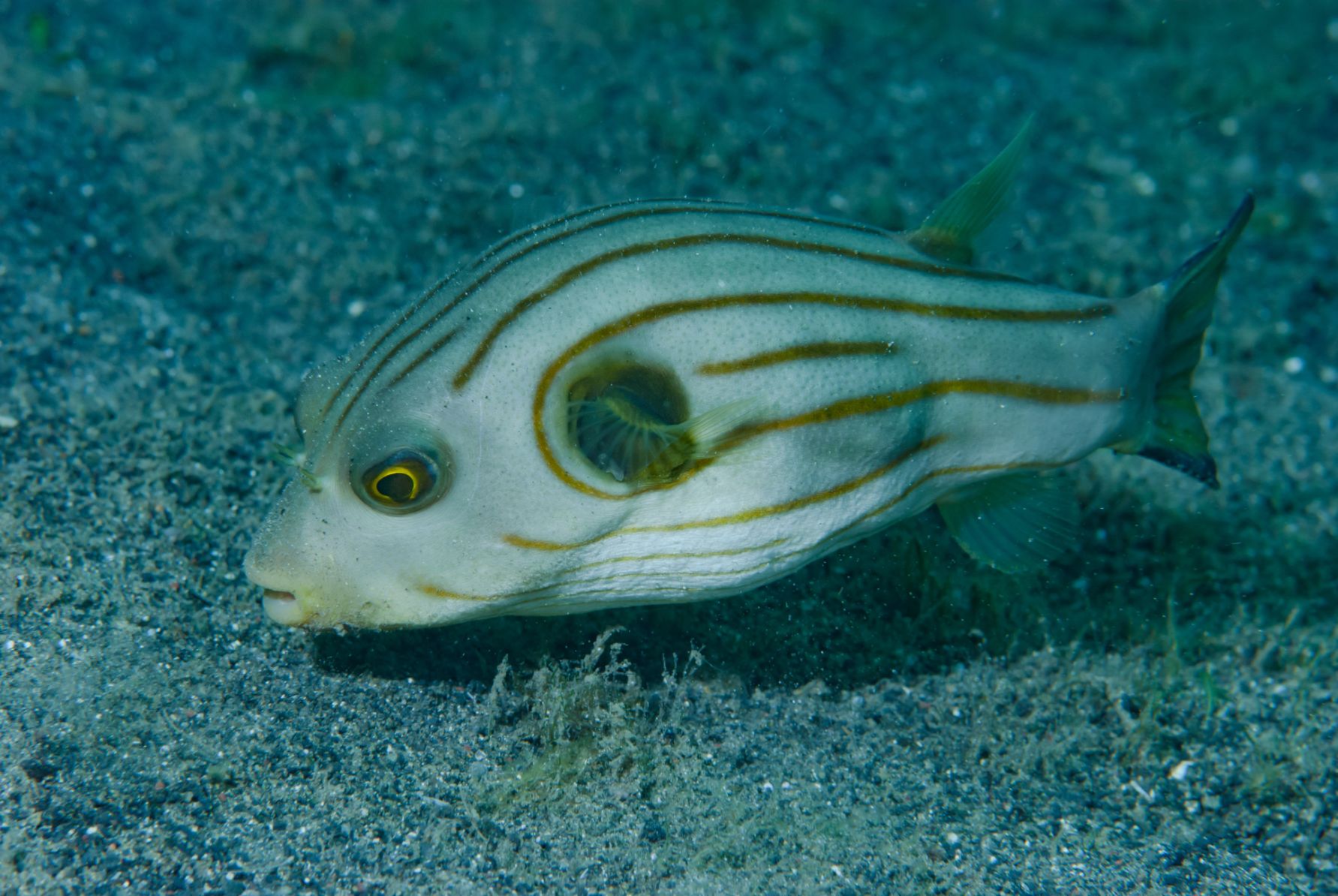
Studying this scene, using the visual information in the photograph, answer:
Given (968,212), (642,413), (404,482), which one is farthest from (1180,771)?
(404,482)

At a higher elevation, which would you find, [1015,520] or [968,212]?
[968,212]

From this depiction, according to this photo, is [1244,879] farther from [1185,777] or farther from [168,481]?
[168,481]

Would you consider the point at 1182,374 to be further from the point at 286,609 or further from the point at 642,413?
the point at 286,609

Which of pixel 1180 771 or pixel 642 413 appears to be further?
pixel 1180 771

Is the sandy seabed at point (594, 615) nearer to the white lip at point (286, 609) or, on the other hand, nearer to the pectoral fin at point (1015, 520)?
the white lip at point (286, 609)

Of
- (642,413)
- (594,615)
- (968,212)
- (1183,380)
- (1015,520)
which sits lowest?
(1015,520)

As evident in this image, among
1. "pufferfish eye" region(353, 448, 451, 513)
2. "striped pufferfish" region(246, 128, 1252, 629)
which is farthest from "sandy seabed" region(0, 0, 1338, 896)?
"pufferfish eye" region(353, 448, 451, 513)

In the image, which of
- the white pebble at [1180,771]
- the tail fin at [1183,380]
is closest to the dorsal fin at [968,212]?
the tail fin at [1183,380]
